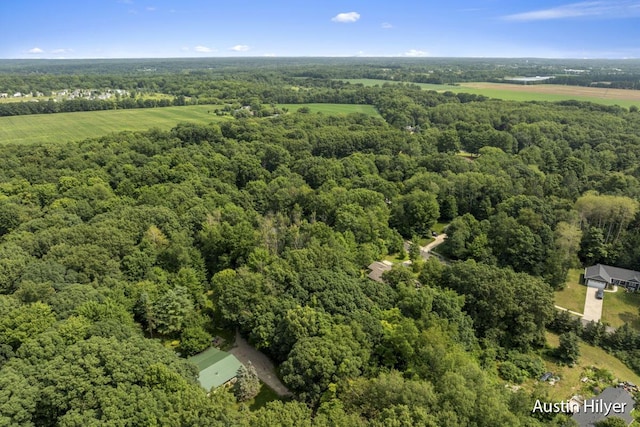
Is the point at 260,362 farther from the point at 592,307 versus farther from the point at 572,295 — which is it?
the point at 572,295

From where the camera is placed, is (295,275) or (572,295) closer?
(295,275)

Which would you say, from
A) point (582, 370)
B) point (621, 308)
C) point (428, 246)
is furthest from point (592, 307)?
point (428, 246)

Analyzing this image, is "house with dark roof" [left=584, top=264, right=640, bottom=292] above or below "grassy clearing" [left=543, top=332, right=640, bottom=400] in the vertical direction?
above

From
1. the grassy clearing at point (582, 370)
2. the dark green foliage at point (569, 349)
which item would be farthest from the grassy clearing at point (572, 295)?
the dark green foliage at point (569, 349)

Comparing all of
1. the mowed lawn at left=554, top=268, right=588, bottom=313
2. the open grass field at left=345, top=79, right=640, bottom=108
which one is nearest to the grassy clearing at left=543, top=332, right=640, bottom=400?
the mowed lawn at left=554, top=268, right=588, bottom=313

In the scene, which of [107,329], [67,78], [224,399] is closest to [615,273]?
[224,399]

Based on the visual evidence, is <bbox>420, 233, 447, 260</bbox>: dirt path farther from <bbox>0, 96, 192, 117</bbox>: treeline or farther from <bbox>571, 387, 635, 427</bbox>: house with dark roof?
<bbox>0, 96, 192, 117</bbox>: treeline
